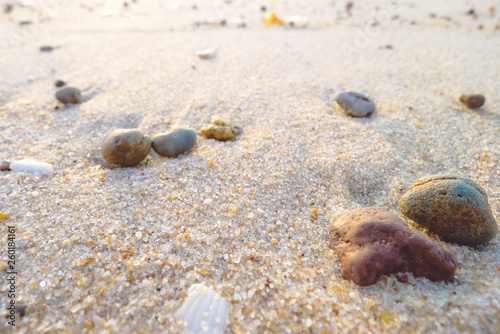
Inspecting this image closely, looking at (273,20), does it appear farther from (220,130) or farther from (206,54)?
(220,130)

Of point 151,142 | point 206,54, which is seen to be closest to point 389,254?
point 151,142

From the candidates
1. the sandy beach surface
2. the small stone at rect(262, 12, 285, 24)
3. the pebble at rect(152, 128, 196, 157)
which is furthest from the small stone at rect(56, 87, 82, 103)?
the small stone at rect(262, 12, 285, 24)

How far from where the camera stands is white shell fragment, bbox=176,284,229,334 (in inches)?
58.2

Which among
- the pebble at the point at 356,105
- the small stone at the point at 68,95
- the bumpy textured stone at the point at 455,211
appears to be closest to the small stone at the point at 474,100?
the pebble at the point at 356,105

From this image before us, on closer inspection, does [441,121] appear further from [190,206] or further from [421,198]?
[190,206]

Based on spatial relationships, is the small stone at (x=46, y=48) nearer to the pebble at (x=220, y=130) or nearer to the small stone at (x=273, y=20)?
the pebble at (x=220, y=130)

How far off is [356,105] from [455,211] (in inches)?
64.5

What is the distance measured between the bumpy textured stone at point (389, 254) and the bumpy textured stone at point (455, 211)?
0.77ft

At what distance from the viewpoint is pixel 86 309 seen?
1519mm

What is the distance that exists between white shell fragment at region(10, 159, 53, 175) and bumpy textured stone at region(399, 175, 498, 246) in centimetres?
289

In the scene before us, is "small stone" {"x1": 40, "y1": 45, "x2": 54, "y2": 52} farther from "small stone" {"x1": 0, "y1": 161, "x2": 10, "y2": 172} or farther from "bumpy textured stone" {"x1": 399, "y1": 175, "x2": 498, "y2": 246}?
"bumpy textured stone" {"x1": 399, "y1": 175, "x2": 498, "y2": 246}

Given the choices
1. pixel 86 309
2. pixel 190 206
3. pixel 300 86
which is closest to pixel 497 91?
pixel 300 86

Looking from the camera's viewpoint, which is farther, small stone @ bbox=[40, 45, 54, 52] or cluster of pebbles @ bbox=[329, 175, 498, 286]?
small stone @ bbox=[40, 45, 54, 52]

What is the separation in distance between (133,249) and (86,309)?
0.41 m
